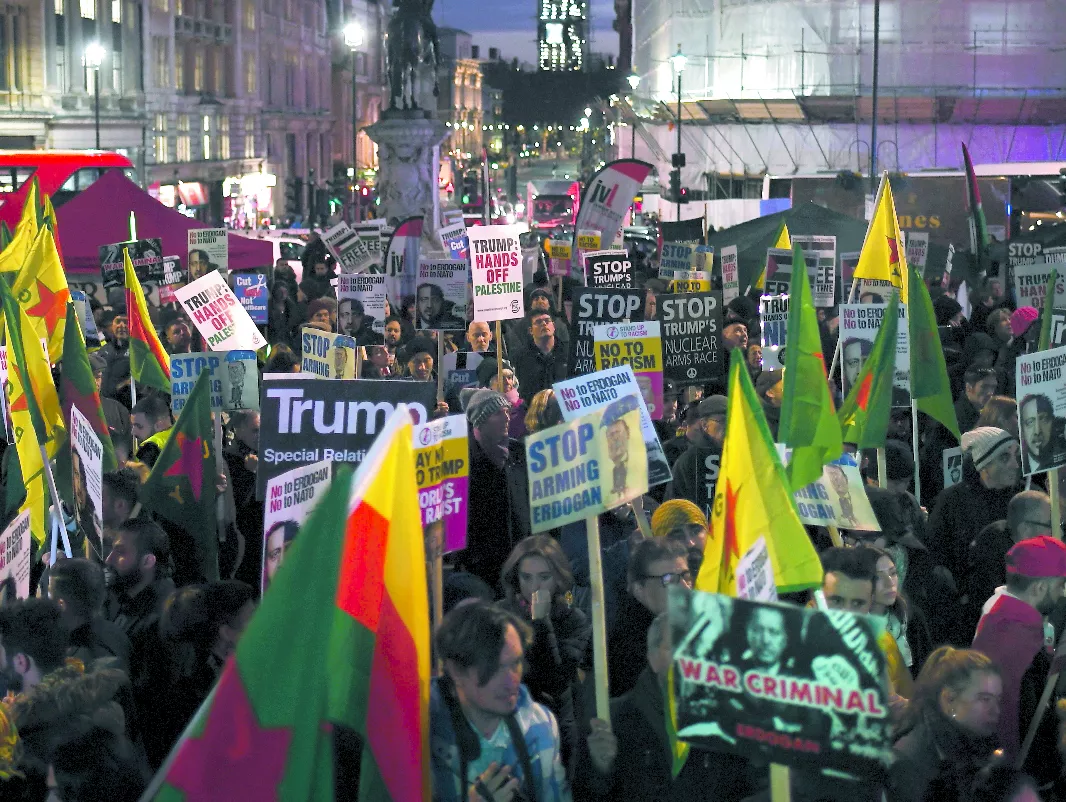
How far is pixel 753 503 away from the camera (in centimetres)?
435

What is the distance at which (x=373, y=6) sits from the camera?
291 feet

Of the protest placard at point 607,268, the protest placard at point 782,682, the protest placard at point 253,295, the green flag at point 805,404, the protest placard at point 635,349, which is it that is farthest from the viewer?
the protest placard at point 607,268

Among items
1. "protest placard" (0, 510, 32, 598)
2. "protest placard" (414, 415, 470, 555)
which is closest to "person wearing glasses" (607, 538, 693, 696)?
"protest placard" (414, 415, 470, 555)

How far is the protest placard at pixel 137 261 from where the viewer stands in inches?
587

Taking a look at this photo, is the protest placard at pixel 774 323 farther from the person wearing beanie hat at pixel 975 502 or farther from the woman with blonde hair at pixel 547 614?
the woman with blonde hair at pixel 547 614

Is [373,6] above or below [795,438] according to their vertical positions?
above

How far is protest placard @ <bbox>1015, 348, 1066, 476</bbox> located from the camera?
6828mm

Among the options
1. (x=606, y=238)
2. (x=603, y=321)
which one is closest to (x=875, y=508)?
(x=603, y=321)

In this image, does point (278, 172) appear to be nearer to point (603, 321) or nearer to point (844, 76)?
point (844, 76)

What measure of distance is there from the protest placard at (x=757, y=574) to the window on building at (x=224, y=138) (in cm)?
5860

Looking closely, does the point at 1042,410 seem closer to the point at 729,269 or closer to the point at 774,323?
the point at 774,323

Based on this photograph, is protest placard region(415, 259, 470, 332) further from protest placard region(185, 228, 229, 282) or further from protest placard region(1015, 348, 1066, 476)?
protest placard region(1015, 348, 1066, 476)

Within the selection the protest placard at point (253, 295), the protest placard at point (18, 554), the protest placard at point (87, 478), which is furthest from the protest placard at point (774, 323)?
the protest placard at point (18, 554)

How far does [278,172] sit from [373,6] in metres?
24.0
